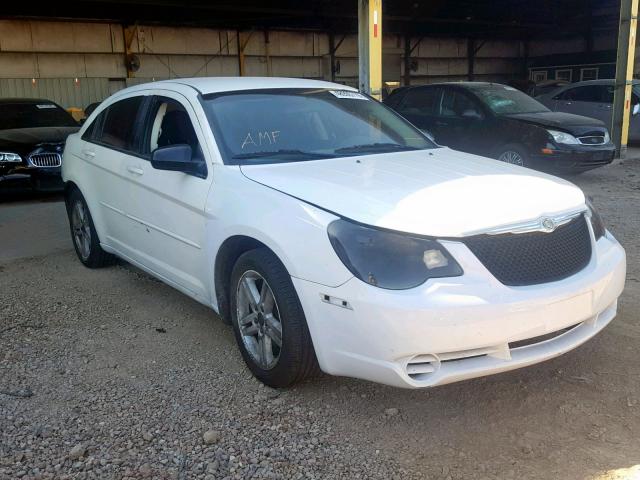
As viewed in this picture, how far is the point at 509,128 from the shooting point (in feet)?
31.4

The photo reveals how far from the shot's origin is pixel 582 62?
24141 mm

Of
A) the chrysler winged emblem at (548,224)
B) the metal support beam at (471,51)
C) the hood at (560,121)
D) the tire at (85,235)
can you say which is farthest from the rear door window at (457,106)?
the metal support beam at (471,51)

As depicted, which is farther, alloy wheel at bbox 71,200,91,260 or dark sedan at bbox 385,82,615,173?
dark sedan at bbox 385,82,615,173

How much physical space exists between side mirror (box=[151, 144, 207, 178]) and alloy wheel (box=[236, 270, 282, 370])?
0.78 metres

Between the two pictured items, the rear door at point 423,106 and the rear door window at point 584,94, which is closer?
the rear door at point 423,106

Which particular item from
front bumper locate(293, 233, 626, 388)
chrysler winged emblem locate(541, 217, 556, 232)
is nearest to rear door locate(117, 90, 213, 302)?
front bumper locate(293, 233, 626, 388)

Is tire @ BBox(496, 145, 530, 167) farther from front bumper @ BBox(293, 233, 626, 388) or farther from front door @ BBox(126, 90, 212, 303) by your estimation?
front bumper @ BBox(293, 233, 626, 388)

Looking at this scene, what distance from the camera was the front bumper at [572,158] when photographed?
9219mm

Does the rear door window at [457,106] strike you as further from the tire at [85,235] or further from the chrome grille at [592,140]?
the tire at [85,235]

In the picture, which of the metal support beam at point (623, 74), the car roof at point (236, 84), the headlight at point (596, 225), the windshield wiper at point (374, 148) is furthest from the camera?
the metal support beam at point (623, 74)

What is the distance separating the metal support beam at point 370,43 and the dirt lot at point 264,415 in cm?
585

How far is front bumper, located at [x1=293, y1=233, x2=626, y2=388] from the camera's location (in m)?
2.73

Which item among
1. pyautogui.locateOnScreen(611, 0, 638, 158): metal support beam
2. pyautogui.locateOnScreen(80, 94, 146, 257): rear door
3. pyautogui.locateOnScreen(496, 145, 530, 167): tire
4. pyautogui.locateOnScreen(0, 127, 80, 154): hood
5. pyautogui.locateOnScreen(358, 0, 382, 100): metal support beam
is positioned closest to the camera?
pyautogui.locateOnScreen(80, 94, 146, 257): rear door

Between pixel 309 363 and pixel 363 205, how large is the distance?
0.84 m
